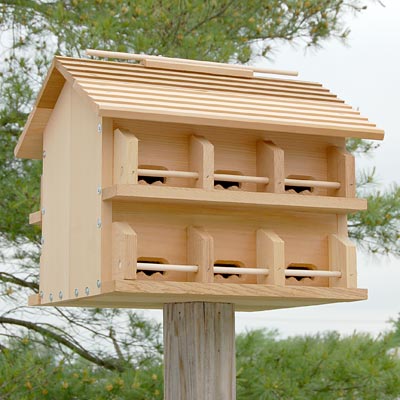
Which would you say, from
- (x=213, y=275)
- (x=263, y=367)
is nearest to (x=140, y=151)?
(x=213, y=275)

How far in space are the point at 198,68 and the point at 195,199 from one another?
2.40 feet

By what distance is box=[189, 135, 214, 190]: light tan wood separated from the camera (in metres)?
2.92

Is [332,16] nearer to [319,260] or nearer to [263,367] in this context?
[263,367]

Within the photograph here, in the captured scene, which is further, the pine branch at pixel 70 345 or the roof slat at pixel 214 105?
the pine branch at pixel 70 345

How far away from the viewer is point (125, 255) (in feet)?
9.13

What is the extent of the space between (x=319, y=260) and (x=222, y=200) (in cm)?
45

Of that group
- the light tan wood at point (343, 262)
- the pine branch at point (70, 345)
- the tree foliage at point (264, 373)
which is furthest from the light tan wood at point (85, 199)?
the pine branch at point (70, 345)

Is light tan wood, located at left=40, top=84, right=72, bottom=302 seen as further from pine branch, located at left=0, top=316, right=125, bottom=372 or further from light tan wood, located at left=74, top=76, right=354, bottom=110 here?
pine branch, located at left=0, top=316, right=125, bottom=372

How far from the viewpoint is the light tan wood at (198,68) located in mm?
3371

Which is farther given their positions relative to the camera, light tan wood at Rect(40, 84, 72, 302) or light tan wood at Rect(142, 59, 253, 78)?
light tan wood at Rect(142, 59, 253, 78)

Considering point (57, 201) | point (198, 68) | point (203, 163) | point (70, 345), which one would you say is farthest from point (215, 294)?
point (70, 345)

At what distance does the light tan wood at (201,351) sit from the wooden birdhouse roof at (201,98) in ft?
2.22

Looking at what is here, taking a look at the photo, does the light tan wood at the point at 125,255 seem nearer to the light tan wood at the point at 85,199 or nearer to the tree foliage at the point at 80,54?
the light tan wood at the point at 85,199

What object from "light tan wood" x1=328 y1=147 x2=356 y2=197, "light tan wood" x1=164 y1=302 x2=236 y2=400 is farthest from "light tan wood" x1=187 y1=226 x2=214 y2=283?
"light tan wood" x1=328 y1=147 x2=356 y2=197
